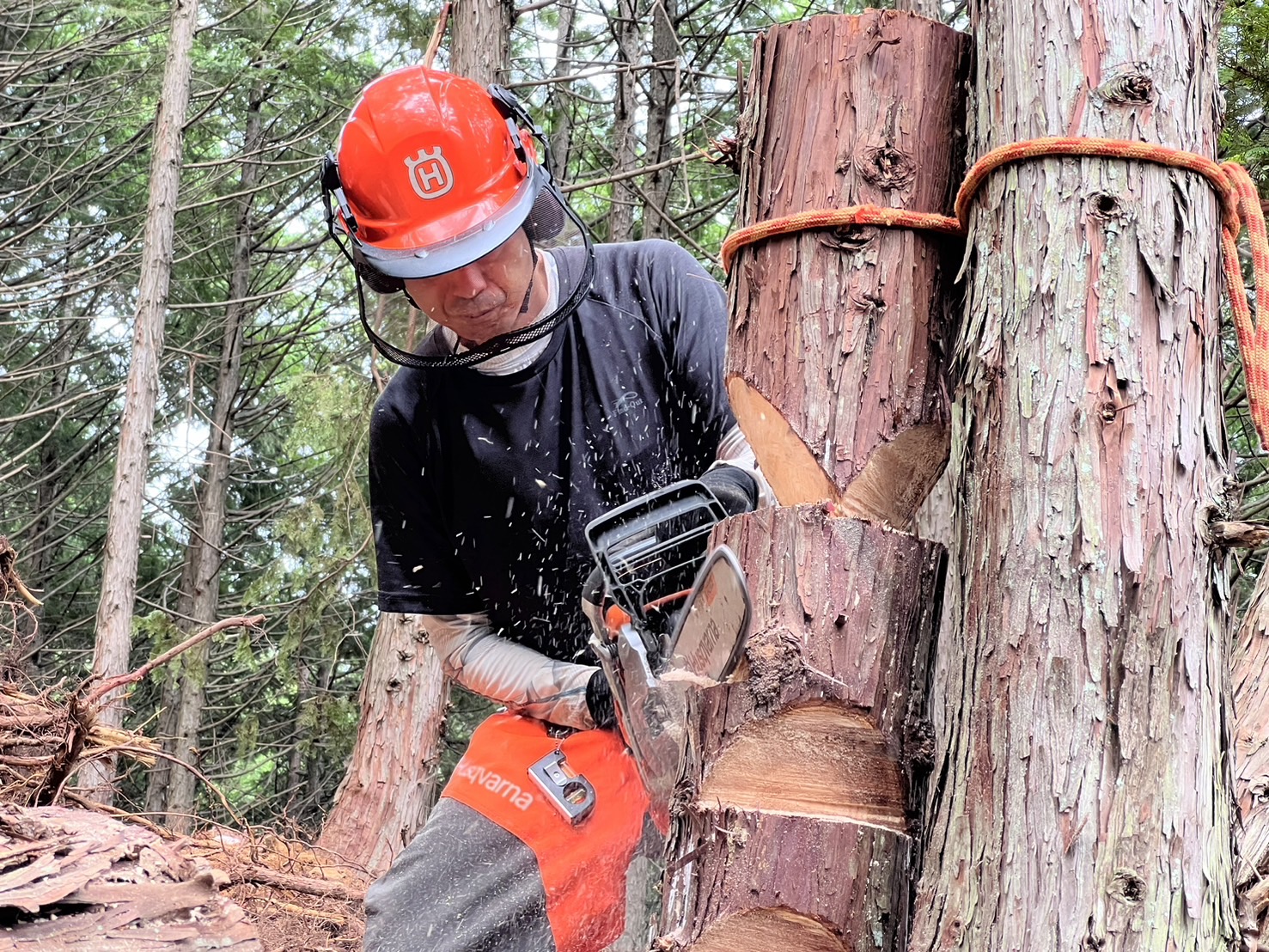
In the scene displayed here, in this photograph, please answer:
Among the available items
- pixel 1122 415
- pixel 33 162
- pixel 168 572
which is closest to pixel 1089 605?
pixel 1122 415

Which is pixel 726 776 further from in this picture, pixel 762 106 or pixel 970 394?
pixel 762 106

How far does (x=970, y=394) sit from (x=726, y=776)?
0.74 m

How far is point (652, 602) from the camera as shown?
2264 millimetres

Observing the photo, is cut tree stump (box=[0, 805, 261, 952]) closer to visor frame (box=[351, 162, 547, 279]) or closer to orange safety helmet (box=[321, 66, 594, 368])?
orange safety helmet (box=[321, 66, 594, 368])

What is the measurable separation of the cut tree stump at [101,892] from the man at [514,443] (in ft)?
1.50

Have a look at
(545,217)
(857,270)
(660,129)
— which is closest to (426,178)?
(545,217)

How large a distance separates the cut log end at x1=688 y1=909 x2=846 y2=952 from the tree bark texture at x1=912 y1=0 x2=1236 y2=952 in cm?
18

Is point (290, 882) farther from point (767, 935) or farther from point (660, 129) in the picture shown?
point (660, 129)

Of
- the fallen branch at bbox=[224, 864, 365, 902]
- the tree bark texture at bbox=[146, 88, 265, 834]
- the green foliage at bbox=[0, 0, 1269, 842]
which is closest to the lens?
the fallen branch at bbox=[224, 864, 365, 902]

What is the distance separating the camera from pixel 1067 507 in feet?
5.45

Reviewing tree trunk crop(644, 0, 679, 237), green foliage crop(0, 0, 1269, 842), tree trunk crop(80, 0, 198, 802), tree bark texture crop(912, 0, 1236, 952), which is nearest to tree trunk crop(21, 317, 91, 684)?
green foliage crop(0, 0, 1269, 842)

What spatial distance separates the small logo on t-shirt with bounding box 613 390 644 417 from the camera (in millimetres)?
2756

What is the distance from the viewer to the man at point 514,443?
2.60 m

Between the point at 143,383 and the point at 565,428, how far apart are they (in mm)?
6422
